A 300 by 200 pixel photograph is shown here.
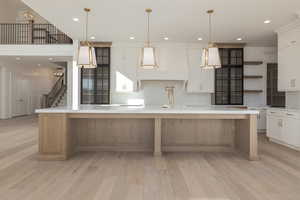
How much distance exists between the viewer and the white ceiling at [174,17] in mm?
3855

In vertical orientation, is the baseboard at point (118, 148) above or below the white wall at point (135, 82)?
below

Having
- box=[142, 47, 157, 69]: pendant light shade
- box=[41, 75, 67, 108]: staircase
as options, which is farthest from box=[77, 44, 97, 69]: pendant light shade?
box=[41, 75, 67, 108]: staircase

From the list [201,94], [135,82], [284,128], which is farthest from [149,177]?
[201,94]

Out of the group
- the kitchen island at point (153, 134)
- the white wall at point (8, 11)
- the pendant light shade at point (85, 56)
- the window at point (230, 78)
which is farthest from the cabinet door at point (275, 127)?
the white wall at point (8, 11)

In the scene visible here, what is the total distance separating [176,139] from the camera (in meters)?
3.95

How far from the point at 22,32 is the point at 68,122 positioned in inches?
331

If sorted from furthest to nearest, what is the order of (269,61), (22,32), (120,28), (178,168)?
1. (22,32)
2. (269,61)
3. (120,28)
4. (178,168)

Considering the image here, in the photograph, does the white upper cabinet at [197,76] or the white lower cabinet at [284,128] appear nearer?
the white lower cabinet at [284,128]

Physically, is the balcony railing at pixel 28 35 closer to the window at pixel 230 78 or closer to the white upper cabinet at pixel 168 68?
the white upper cabinet at pixel 168 68

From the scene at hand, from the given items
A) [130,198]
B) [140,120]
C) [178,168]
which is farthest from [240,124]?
[130,198]

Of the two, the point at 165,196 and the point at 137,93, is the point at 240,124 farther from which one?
the point at 137,93

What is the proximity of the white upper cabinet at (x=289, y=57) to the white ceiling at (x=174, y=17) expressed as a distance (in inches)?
9.9

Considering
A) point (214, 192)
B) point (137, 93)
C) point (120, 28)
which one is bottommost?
point (214, 192)

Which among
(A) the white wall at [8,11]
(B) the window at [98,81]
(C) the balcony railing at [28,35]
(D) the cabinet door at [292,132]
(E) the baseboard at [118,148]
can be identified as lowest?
(E) the baseboard at [118,148]
